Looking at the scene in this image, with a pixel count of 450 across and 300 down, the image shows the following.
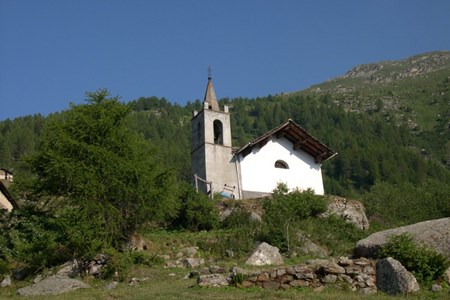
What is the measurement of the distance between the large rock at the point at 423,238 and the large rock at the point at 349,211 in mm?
13566

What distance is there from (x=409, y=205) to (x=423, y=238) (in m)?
25.3

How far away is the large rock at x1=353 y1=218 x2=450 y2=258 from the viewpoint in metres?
17.5

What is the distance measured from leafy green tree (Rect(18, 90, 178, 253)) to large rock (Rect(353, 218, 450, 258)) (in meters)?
9.25

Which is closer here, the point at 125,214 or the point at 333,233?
the point at 125,214

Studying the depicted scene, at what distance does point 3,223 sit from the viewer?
2358 cm

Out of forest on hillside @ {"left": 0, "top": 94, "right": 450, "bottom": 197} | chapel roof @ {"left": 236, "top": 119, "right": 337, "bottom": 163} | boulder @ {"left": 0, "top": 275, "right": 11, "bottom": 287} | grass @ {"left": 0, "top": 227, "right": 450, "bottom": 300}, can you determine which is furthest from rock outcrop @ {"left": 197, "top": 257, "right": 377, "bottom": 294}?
forest on hillside @ {"left": 0, "top": 94, "right": 450, "bottom": 197}

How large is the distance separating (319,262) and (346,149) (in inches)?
3603

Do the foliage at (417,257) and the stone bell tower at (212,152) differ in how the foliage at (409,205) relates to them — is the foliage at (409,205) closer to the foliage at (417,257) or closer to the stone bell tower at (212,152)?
the stone bell tower at (212,152)

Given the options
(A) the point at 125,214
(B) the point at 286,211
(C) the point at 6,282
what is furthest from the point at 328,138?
(C) the point at 6,282

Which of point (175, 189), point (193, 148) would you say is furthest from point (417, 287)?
point (193, 148)

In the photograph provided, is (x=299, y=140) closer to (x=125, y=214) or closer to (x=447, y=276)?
(x=125, y=214)

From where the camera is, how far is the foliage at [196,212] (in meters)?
30.0

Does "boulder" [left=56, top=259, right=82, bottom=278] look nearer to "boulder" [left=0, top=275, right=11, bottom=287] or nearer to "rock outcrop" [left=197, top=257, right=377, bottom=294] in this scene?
"boulder" [left=0, top=275, right=11, bottom=287]

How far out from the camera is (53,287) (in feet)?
58.0
